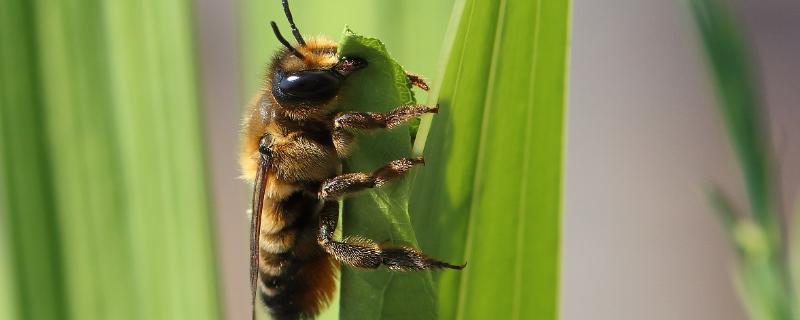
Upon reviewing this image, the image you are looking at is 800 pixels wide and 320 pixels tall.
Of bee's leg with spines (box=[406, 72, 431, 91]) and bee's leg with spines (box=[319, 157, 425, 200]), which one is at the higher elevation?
bee's leg with spines (box=[406, 72, 431, 91])

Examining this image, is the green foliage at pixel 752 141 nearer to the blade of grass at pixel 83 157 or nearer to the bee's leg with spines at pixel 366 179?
the bee's leg with spines at pixel 366 179

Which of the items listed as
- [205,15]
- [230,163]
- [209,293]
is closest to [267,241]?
[209,293]

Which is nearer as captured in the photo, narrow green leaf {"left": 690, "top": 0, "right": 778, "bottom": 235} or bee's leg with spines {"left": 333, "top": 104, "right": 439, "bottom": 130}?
bee's leg with spines {"left": 333, "top": 104, "right": 439, "bottom": 130}

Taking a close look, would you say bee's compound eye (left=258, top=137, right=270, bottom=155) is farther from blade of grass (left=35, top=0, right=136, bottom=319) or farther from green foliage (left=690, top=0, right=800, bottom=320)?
green foliage (left=690, top=0, right=800, bottom=320)

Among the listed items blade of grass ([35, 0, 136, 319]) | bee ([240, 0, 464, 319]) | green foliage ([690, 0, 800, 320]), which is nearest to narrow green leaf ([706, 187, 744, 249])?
green foliage ([690, 0, 800, 320])

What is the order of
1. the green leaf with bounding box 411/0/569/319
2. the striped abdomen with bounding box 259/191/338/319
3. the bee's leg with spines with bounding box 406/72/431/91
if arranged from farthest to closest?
the striped abdomen with bounding box 259/191/338/319 < the bee's leg with spines with bounding box 406/72/431/91 < the green leaf with bounding box 411/0/569/319

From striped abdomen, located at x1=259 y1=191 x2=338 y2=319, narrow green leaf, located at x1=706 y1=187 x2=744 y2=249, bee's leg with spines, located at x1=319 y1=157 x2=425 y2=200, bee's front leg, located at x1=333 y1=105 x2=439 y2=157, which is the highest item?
bee's front leg, located at x1=333 y1=105 x2=439 y2=157

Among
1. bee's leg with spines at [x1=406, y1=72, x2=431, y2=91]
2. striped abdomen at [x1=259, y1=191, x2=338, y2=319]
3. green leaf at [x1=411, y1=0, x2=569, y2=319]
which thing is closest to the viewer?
green leaf at [x1=411, y1=0, x2=569, y2=319]

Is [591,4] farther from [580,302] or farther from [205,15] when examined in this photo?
[205,15]
